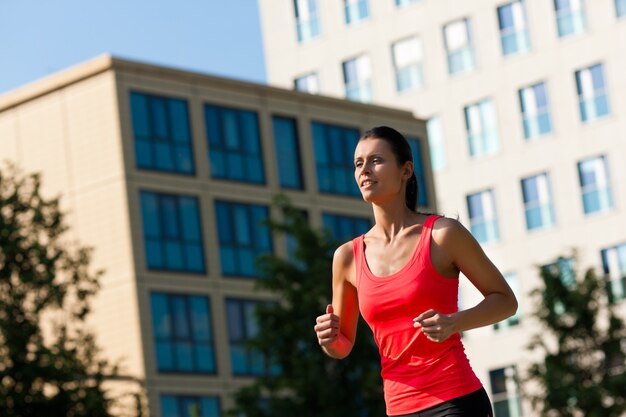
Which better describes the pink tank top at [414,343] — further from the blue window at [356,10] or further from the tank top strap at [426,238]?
the blue window at [356,10]

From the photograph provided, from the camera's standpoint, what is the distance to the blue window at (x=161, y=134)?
181 ft

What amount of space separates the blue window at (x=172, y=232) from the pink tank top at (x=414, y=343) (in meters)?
47.2

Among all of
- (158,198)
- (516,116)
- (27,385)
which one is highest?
(516,116)

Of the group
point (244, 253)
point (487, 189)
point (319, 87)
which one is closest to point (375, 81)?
point (319, 87)

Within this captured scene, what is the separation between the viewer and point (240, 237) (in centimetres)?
5766

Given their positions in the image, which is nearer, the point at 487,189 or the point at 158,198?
the point at 158,198

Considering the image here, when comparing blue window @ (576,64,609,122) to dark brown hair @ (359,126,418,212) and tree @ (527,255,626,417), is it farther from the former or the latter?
dark brown hair @ (359,126,418,212)

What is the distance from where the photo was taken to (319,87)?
243ft

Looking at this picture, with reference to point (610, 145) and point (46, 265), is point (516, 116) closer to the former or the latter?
point (610, 145)

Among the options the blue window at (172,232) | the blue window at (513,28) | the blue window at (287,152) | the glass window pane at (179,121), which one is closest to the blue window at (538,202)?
the blue window at (513,28)

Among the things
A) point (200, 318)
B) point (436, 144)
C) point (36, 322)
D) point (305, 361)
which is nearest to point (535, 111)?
point (436, 144)

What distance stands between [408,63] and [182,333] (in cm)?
2126

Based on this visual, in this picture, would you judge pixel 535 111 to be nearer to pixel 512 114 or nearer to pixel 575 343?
pixel 512 114

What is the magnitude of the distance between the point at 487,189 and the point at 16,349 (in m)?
35.2
